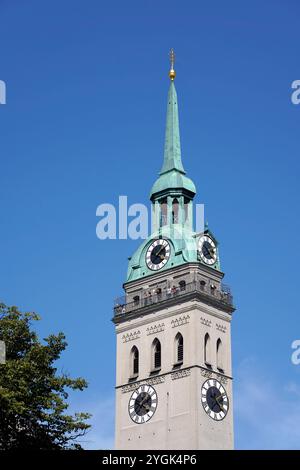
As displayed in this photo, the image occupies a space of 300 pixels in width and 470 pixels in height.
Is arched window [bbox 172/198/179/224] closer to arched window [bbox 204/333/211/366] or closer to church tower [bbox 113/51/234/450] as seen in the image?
church tower [bbox 113/51/234/450]

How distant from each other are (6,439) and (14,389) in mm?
2657

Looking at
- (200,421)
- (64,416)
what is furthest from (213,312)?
(64,416)

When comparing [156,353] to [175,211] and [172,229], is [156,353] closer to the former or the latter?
[172,229]

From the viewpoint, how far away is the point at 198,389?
132 m

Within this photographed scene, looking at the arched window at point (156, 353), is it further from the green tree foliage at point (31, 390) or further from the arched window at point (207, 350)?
the green tree foliage at point (31, 390)

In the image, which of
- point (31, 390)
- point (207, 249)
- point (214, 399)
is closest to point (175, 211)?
point (207, 249)

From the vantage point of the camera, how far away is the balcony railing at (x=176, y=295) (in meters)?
137

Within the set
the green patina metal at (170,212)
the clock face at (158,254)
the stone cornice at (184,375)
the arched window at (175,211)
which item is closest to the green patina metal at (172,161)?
the green patina metal at (170,212)

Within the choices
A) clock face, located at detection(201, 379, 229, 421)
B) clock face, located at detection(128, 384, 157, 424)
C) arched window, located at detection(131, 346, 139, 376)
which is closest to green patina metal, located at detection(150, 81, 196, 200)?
arched window, located at detection(131, 346, 139, 376)

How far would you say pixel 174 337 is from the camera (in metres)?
136

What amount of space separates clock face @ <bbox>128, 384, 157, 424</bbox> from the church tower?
10cm

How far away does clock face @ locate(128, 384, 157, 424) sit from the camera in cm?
13525

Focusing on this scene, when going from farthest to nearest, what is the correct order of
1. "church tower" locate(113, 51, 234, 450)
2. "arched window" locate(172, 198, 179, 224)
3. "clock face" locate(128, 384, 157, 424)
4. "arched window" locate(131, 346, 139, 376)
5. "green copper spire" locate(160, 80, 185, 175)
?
"green copper spire" locate(160, 80, 185, 175) → "arched window" locate(172, 198, 179, 224) → "arched window" locate(131, 346, 139, 376) → "clock face" locate(128, 384, 157, 424) → "church tower" locate(113, 51, 234, 450)

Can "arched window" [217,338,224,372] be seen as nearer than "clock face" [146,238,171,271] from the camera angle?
Yes
